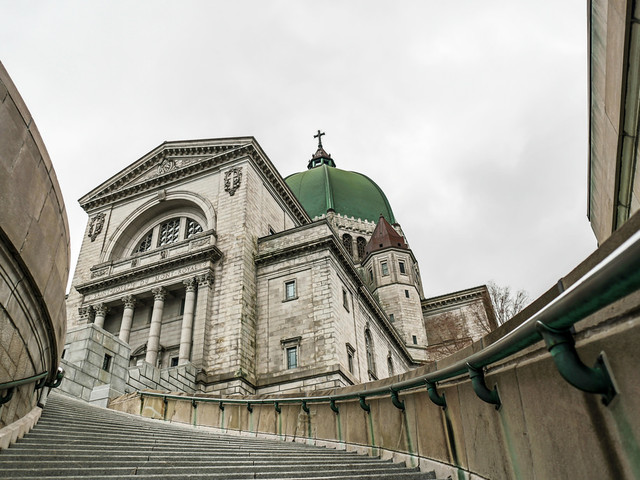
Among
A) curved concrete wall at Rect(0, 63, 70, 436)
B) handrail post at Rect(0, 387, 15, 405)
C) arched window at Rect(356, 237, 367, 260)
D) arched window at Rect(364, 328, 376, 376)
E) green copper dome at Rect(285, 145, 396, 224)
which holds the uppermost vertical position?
green copper dome at Rect(285, 145, 396, 224)

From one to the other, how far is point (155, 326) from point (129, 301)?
3021mm

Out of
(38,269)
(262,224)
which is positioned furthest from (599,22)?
(262,224)

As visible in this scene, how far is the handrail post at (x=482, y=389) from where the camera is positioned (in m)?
3.49

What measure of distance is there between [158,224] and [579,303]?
109ft

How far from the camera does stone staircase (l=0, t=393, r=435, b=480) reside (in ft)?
16.8

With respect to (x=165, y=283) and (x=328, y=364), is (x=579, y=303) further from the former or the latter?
(x=165, y=283)

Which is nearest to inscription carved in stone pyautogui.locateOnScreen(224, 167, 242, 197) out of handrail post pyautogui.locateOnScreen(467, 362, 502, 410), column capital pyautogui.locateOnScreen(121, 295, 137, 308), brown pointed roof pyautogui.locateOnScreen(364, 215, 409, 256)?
column capital pyautogui.locateOnScreen(121, 295, 137, 308)

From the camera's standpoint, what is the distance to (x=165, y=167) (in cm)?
3369

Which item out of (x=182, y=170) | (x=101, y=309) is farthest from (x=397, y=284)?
(x=101, y=309)

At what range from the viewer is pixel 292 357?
78.8 ft

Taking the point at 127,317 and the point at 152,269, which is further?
the point at 152,269

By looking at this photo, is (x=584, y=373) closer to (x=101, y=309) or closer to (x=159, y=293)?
(x=159, y=293)

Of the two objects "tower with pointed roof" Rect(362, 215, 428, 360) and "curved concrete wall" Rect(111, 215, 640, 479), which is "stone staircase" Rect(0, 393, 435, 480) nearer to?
"curved concrete wall" Rect(111, 215, 640, 479)

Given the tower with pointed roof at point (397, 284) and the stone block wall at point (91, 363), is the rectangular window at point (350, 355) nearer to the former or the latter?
the stone block wall at point (91, 363)
